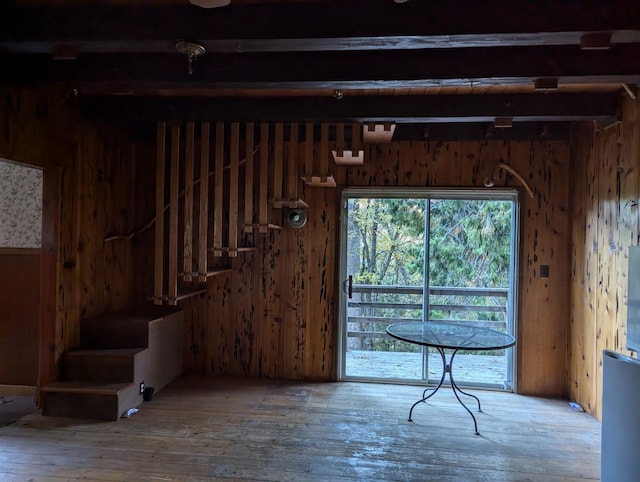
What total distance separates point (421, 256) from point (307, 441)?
2.15 meters

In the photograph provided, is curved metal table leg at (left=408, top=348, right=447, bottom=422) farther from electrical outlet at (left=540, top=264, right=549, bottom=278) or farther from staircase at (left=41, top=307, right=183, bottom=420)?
staircase at (left=41, top=307, right=183, bottom=420)

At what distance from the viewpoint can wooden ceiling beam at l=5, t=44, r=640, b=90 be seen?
239 centimetres

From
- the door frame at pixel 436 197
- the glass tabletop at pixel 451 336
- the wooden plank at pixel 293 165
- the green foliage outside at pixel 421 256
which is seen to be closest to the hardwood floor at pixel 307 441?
the door frame at pixel 436 197

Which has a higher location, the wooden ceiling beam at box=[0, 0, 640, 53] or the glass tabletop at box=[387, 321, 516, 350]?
the wooden ceiling beam at box=[0, 0, 640, 53]

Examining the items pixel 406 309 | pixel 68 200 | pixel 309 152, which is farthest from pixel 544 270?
pixel 68 200

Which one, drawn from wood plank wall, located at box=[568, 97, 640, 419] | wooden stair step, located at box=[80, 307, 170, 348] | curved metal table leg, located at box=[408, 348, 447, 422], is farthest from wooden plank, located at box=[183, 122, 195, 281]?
wood plank wall, located at box=[568, 97, 640, 419]

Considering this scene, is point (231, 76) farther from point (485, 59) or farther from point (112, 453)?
point (112, 453)

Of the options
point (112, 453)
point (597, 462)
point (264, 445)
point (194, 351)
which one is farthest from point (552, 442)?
point (194, 351)

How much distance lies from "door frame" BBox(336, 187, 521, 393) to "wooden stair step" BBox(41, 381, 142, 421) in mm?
2073

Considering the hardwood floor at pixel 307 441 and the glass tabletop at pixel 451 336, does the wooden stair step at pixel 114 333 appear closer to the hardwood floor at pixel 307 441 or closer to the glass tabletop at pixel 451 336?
the hardwood floor at pixel 307 441

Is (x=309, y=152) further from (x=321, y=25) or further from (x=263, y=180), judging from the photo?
(x=321, y=25)

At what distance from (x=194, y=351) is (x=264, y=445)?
71.7 inches

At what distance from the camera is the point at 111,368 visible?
329 cm

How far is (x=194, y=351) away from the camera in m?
4.26
